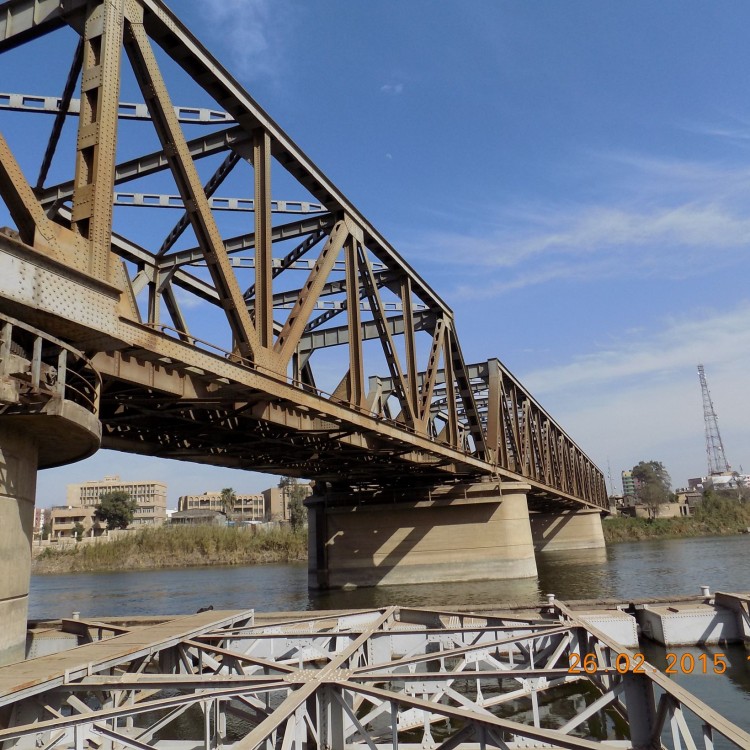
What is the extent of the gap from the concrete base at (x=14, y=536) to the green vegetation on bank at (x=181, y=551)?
70.4 metres

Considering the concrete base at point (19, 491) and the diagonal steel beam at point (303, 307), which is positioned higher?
the diagonal steel beam at point (303, 307)

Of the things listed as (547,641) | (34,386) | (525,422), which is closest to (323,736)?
(34,386)

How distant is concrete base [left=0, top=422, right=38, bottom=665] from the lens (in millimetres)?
9969

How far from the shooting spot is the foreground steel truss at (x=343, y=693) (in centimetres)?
685

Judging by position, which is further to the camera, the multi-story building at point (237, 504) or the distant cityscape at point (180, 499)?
the multi-story building at point (237, 504)

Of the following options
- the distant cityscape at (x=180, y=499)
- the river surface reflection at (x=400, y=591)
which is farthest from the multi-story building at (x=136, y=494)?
the river surface reflection at (x=400, y=591)

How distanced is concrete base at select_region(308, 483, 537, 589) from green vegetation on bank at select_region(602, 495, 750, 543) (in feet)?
254

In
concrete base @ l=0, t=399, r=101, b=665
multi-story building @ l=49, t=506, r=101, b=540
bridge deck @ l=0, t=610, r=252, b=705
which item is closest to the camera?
bridge deck @ l=0, t=610, r=252, b=705

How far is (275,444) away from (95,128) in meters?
16.5

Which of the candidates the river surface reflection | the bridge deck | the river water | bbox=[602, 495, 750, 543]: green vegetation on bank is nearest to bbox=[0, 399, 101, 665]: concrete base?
the bridge deck

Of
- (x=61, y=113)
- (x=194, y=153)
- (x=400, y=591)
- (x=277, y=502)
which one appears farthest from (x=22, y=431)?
(x=277, y=502)

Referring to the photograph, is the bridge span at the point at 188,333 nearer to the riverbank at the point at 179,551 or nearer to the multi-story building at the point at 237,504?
the riverbank at the point at 179,551

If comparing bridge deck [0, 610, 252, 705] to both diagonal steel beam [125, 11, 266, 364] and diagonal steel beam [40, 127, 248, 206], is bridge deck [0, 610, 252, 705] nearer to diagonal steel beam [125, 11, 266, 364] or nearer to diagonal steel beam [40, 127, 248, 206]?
diagonal steel beam [125, 11, 266, 364]

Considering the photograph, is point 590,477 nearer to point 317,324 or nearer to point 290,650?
point 317,324
